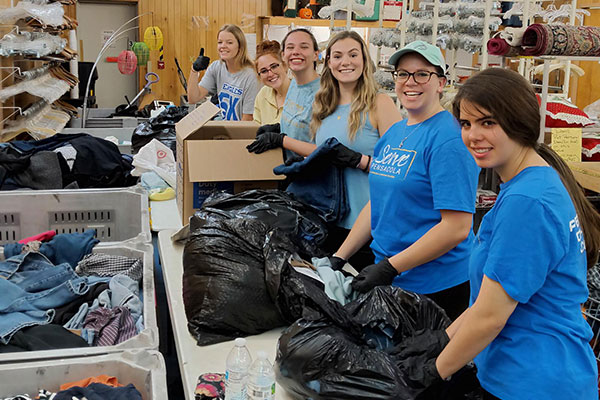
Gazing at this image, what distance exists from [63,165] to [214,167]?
116cm

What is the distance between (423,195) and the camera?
1870 millimetres

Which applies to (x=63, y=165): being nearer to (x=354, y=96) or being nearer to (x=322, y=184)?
(x=322, y=184)

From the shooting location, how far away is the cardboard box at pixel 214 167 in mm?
2652

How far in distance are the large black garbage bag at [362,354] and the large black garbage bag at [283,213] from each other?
1.98 ft

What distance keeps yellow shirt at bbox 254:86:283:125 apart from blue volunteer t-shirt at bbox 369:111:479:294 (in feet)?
4.55

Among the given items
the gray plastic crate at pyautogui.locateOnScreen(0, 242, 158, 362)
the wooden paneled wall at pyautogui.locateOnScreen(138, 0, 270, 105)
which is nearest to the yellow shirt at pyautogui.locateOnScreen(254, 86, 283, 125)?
the gray plastic crate at pyautogui.locateOnScreen(0, 242, 158, 362)

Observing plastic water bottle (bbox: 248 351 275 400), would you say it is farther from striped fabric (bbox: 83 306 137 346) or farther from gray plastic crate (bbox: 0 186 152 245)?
gray plastic crate (bbox: 0 186 152 245)

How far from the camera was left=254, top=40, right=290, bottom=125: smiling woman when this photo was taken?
11.0 ft

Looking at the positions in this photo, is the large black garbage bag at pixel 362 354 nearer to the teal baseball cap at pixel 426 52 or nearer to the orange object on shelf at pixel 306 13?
the teal baseball cap at pixel 426 52

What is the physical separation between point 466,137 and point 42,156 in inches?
104

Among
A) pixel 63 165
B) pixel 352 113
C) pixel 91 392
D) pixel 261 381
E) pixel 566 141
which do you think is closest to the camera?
pixel 261 381

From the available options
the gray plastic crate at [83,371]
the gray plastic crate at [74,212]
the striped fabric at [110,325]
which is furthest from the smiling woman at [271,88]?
the gray plastic crate at [83,371]

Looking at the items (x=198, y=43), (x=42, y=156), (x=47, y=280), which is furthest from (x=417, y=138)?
(x=198, y=43)

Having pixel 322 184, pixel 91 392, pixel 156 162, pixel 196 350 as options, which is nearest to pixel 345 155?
pixel 322 184
